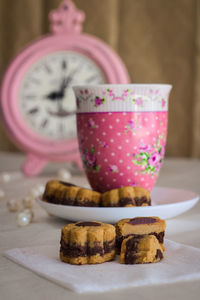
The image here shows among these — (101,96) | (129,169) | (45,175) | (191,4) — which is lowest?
(45,175)

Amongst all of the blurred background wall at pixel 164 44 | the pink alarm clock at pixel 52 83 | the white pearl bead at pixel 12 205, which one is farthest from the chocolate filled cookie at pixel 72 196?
the blurred background wall at pixel 164 44

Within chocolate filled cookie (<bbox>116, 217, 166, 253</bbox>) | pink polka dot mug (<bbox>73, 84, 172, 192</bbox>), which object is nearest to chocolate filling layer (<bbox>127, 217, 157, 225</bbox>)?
chocolate filled cookie (<bbox>116, 217, 166, 253</bbox>)

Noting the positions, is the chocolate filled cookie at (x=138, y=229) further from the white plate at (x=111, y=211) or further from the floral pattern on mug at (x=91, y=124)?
the floral pattern on mug at (x=91, y=124)

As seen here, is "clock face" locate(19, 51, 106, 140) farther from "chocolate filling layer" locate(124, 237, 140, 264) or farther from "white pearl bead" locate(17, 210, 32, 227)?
"chocolate filling layer" locate(124, 237, 140, 264)

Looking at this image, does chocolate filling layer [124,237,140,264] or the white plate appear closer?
chocolate filling layer [124,237,140,264]

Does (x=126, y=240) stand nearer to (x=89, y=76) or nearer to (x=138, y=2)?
(x=89, y=76)

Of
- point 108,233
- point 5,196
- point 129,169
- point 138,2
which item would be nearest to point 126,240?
point 108,233

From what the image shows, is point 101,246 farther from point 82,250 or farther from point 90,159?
point 90,159

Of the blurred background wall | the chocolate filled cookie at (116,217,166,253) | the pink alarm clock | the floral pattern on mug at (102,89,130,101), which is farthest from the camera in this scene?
the blurred background wall
